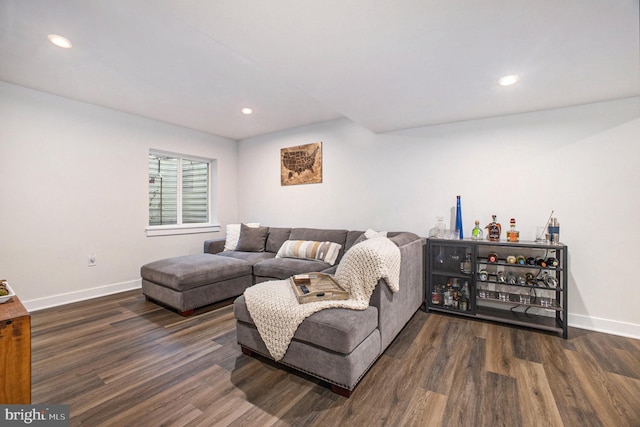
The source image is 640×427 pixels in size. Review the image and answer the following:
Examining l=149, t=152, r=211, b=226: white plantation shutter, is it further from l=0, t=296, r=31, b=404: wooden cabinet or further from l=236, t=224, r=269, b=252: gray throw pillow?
l=0, t=296, r=31, b=404: wooden cabinet

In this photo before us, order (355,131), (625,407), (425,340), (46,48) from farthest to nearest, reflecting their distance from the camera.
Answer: (355,131), (425,340), (46,48), (625,407)

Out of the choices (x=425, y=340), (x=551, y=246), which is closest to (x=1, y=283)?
(x=425, y=340)

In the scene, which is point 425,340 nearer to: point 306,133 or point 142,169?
point 306,133

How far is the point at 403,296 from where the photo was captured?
2.45m

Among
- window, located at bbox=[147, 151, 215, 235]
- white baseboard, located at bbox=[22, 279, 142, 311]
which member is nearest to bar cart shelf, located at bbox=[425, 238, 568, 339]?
window, located at bbox=[147, 151, 215, 235]

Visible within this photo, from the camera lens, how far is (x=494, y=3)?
4.58ft

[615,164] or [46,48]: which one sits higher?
[46,48]

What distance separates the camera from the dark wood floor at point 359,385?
152 centimetres

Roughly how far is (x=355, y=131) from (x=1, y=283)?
3.65m

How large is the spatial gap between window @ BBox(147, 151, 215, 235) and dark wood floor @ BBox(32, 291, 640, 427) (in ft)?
6.47

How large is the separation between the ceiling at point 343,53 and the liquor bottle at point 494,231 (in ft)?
3.84

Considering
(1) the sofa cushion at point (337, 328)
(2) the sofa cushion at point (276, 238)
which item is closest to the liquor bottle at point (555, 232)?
(1) the sofa cushion at point (337, 328)

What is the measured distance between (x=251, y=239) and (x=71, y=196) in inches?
87.0

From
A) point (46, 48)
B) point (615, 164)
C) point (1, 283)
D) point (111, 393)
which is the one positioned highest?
point (46, 48)
